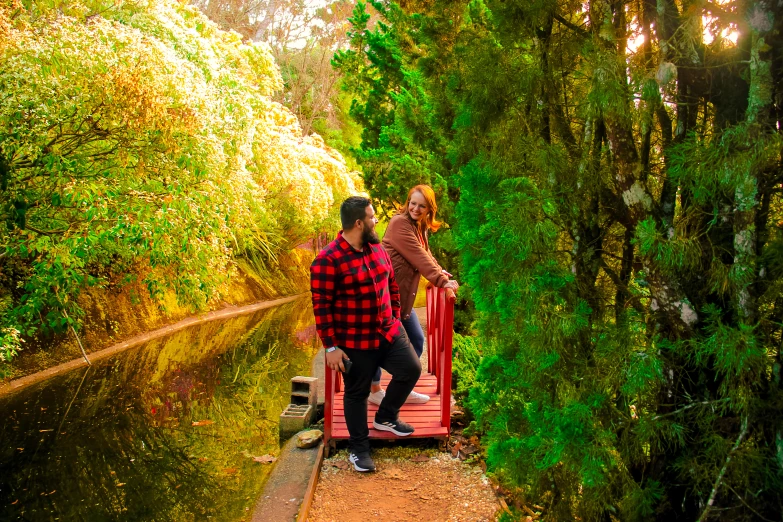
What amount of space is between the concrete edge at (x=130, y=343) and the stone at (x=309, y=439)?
4809mm

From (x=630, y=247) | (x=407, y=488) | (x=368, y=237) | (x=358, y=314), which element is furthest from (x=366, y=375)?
(x=630, y=247)

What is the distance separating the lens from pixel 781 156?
2.10m

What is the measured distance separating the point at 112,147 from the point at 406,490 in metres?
5.12

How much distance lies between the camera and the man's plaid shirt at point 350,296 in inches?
158

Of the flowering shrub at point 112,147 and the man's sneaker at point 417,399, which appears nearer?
the man's sneaker at point 417,399

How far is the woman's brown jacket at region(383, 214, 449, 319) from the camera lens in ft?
15.6

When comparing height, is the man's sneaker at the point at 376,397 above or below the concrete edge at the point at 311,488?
above

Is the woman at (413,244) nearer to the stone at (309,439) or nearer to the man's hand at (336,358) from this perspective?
the man's hand at (336,358)

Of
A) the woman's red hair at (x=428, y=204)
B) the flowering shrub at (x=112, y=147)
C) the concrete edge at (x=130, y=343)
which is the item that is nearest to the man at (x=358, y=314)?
the woman's red hair at (x=428, y=204)

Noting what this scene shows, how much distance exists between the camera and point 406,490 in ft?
13.8

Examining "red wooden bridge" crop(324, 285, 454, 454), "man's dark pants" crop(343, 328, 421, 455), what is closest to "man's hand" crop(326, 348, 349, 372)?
"man's dark pants" crop(343, 328, 421, 455)

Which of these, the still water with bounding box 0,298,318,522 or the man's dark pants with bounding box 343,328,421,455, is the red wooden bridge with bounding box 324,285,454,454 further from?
the still water with bounding box 0,298,318,522

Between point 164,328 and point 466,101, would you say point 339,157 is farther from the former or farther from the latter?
point 466,101

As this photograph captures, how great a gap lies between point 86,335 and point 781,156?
33.5ft
